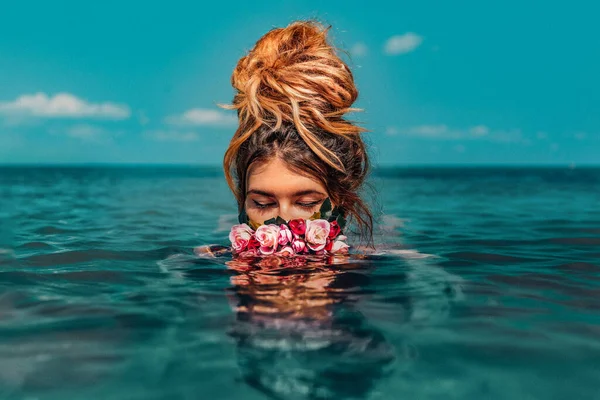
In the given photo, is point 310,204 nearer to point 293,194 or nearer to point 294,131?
point 293,194

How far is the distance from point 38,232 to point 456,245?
7.19 m

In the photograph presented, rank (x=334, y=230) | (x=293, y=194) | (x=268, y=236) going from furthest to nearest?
1. (x=334, y=230)
2. (x=293, y=194)
3. (x=268, y=236)

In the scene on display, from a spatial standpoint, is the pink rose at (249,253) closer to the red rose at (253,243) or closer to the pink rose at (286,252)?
the red rose at (253,243)

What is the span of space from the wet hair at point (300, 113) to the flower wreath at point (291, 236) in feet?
1.04

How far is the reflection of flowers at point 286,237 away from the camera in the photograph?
6.36m

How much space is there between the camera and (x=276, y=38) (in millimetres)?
6953

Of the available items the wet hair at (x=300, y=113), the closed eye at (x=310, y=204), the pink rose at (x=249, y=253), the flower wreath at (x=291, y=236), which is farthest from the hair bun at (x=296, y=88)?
the pink rose at (x=249, y=253)

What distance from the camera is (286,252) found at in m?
6.47

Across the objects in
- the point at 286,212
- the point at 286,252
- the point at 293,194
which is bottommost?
the point at 286,252

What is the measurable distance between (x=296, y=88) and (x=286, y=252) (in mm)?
1849

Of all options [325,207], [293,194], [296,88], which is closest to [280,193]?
[293,194]

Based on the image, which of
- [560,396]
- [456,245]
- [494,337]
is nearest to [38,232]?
[456,245]

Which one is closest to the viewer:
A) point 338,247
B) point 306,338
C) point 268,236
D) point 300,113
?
point 306,338

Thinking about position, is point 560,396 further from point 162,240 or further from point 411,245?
point 162,240
